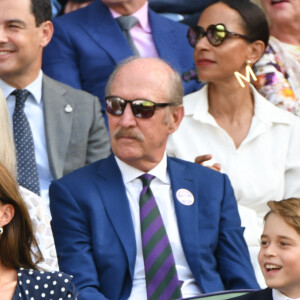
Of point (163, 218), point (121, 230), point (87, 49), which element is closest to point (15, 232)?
point (121, 230)

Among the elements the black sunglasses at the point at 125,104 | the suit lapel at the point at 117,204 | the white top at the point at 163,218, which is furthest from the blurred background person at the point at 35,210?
the black sunglasses at the point at 125,104

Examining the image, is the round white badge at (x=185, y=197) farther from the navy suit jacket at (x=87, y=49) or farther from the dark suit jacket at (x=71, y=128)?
the navy suit jacket at (x=87, y=49)

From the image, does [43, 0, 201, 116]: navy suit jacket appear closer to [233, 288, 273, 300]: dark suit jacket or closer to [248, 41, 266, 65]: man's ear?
[248, 41, 266, 65]: man's ear

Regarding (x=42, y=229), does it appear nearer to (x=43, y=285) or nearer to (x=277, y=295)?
(x=43, y=285)

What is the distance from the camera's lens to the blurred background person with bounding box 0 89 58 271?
4.16m

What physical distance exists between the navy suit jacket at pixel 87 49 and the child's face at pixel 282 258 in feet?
6.23

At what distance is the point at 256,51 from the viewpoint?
5.73 m

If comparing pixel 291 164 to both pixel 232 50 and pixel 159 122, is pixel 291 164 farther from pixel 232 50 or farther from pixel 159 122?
pixel 159 122

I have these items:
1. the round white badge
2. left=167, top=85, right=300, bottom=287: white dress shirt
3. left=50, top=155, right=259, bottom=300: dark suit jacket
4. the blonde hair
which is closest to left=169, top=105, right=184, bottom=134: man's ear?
left=50, top=155, right=259, bottom=300: dark suit jacket

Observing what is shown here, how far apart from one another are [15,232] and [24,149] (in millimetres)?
1428

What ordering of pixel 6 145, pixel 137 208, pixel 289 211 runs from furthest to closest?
1. pixel 137 208
2. pixel 6 145
3. pixel 289 211

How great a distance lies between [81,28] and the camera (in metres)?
5.84

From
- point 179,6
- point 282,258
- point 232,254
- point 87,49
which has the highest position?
point 179,6

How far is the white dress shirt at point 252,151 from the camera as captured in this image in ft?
17.6
